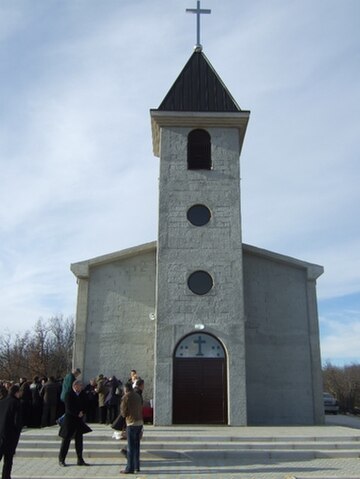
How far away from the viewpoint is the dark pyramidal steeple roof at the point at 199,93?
65.8 feet

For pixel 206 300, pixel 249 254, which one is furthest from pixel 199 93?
pixel 206 300

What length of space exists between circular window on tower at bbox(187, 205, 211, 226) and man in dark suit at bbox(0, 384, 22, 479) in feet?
35.7

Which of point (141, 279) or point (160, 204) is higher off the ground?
point (160, 204)

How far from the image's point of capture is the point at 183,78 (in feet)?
70.2

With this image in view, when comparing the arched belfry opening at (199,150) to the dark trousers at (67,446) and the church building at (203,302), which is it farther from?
the dark trousers at (67,446)

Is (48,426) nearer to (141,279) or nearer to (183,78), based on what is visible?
(141,279)

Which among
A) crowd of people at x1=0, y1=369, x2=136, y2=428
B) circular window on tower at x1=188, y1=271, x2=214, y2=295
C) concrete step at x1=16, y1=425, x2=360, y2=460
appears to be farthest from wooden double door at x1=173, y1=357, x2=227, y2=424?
concrete step at x1=16, y1=425, x2=360, y2=460

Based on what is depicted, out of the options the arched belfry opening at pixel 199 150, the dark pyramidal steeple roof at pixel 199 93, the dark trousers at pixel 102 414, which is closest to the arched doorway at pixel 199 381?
the dark trousers at pixel 102 414

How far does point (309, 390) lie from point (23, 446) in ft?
36.1

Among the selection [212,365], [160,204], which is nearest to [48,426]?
[212,365]

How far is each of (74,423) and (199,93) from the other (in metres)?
13.8

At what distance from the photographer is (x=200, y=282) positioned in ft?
60.4

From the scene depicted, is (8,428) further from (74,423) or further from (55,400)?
(55,400)

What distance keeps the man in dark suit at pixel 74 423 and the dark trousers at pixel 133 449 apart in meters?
1.26
